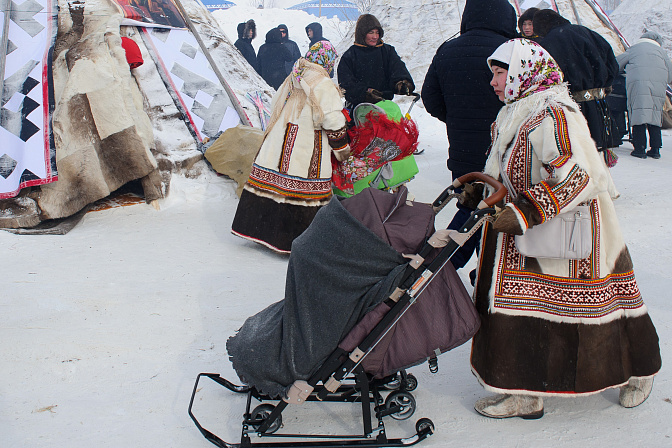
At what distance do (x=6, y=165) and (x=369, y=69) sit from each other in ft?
11.3

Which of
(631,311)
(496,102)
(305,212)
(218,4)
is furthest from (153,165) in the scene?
(218,4)

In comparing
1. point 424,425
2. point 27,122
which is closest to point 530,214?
point 424,425

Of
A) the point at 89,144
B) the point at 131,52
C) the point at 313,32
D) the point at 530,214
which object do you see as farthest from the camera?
the point at 313,32

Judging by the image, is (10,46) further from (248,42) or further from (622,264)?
(622,264)

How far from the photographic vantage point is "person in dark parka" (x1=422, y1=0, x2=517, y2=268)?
3.86 metres

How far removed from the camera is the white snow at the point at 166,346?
2.34m

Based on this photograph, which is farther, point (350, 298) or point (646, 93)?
point (646, 93)

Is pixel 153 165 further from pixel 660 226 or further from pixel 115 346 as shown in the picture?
pixel 660 226

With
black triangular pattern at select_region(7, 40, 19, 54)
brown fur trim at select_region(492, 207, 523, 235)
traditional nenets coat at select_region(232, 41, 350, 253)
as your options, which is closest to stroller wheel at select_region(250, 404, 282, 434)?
brown fur trim at select_region(492, 207, 523, 235)

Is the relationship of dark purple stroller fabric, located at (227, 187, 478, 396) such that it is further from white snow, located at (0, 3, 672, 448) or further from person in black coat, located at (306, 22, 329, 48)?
person in black coat, located at (306, 22, 329, 48)

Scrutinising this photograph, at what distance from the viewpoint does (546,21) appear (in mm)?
4918

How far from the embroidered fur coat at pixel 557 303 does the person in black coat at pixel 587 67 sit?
244cm

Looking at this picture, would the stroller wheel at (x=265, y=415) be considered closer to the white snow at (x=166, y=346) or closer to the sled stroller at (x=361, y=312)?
the sled stroller at (x=361, y=312)

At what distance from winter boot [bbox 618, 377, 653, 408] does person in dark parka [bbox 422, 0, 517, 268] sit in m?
1.79
